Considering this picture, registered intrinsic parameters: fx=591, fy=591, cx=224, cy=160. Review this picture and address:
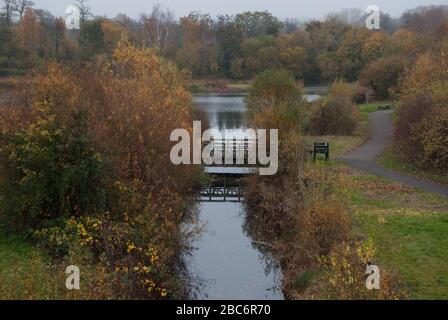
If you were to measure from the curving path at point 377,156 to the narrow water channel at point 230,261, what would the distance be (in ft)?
21.9

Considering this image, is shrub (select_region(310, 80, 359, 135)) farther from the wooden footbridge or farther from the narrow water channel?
the narrow water channel

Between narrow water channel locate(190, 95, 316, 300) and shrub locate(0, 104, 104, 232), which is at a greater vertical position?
shrub locate(0, 104, 104, 232)

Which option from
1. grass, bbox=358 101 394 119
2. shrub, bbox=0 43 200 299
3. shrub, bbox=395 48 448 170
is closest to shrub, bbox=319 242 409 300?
shrub, bbox=0 43 200 299

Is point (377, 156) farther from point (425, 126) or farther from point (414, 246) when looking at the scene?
point (414, 246)

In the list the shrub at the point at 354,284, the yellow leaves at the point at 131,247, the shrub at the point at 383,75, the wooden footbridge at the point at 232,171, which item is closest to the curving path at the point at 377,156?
the wooden footbridge at the point at 232,171

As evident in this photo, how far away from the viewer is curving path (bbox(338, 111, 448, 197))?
23.6m

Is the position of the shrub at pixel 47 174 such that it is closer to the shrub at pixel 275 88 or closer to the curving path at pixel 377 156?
the curving path at pixel 377 156

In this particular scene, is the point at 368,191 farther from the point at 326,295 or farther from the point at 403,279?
the point at 326,295

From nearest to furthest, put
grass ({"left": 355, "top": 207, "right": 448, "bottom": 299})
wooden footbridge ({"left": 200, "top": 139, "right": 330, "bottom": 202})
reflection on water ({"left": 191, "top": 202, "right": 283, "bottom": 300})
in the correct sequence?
grass ({"left": 355, "top": 207, "right": 448, "bottom": 299}), reflection on water ({"left": 191, "top": 202, "right": 283, "bottom": 300}), wooden footbridge ({"left": 200, "top": 139, "right": 330, "bottom": 202})

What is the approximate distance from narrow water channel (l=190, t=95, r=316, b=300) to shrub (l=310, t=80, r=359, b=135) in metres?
15.8

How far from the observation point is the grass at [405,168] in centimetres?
2445

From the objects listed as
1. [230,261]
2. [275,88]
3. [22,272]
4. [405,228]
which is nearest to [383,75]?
[275,88]
